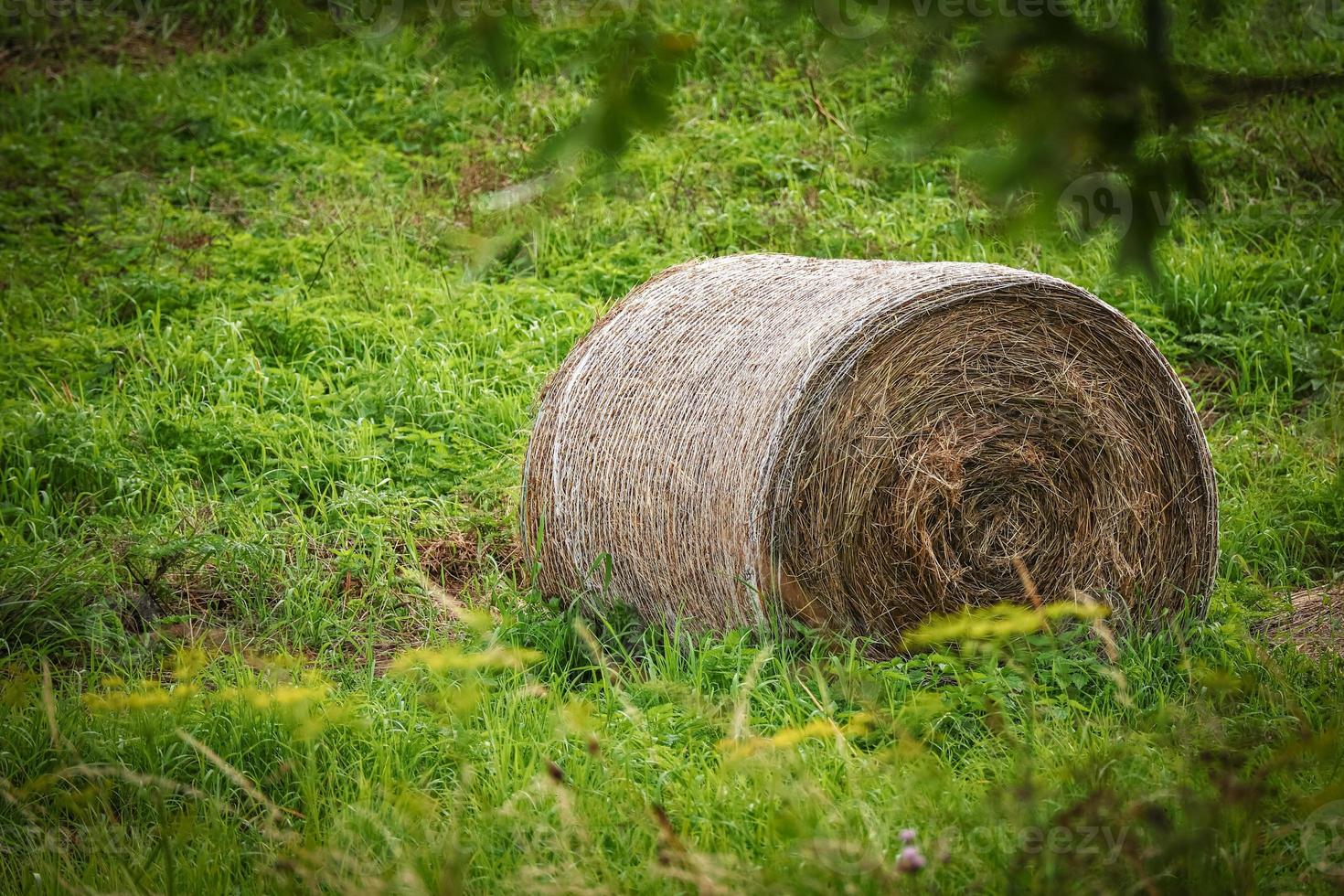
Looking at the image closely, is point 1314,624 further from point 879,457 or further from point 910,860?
point 910,860

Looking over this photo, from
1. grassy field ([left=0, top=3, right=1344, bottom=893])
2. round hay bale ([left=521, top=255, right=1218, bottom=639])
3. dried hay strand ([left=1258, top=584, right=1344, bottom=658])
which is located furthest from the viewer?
dried hay strand ([left=1258, top=584, right=1344, bottom=658])

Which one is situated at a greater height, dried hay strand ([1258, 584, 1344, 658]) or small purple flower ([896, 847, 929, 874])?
small purple flower ([896, 847, 929, 874])

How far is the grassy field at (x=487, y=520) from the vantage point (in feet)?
9.15

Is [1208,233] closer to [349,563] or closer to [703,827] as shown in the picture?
[349,563]

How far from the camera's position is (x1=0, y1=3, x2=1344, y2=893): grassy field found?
110 inches

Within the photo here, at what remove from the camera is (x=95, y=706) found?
396 cm

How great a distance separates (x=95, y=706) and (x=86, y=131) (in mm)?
9109

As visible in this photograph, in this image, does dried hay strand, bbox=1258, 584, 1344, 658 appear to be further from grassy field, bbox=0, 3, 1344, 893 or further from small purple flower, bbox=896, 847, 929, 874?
small purple flower, bbox=896, 847, 929, 874

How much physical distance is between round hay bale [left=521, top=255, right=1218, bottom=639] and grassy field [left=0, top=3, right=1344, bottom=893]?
0.83ft

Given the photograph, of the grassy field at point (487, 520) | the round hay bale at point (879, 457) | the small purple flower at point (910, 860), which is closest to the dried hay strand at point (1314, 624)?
the grassy field at point (487, 520)

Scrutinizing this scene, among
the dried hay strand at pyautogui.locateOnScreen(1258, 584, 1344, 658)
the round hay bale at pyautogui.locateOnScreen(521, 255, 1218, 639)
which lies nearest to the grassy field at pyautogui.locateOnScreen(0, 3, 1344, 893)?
the dried hay strand at pyautogui.locateOnScreen(1258, 584, 1344, 658)

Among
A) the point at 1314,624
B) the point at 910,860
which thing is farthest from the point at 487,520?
the point at 910,860

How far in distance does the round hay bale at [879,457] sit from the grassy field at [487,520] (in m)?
0.25

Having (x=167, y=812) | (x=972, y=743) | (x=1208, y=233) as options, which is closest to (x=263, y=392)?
(x=167, y=812)
